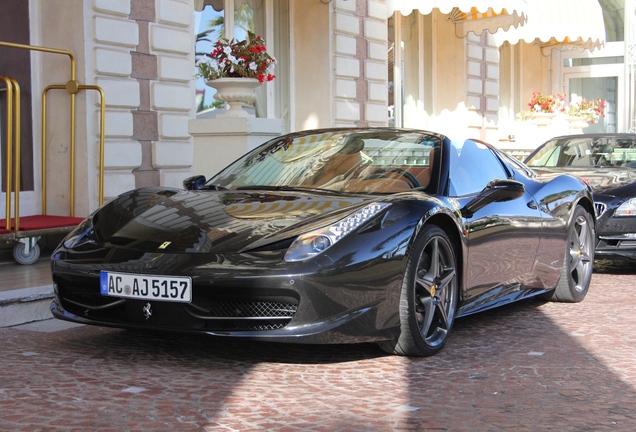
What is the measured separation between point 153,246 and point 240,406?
1121mm

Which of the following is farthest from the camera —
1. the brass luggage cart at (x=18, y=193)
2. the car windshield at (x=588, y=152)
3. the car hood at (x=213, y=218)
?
the car windshield at (x=588, y=152)

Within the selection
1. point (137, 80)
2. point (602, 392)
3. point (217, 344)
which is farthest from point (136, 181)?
point (602, 392)

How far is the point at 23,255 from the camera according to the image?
8398mm

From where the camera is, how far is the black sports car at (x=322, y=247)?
4594mm

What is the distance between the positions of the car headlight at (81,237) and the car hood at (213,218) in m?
0.04

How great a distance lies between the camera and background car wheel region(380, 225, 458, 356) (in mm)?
4957

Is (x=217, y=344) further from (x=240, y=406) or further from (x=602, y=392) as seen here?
(x=602, y=392)

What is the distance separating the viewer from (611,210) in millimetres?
8734

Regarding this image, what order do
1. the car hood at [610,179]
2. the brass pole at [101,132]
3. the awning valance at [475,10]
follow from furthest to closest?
1. the awning valance at [475,10]
2. the brass pole at [101,132]
3. the car hood at [610,179]

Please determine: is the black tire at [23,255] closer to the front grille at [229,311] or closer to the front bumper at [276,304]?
the front bumper at [276,304]

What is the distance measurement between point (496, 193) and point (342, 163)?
2.99 ft

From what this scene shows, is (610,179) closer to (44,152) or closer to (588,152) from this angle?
(588,152)

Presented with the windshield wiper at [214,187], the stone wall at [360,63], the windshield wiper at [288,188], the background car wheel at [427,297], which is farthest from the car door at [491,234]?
the stone wall at [360,63]

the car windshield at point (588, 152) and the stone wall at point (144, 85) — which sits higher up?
the stone wall at point (144, 85)
